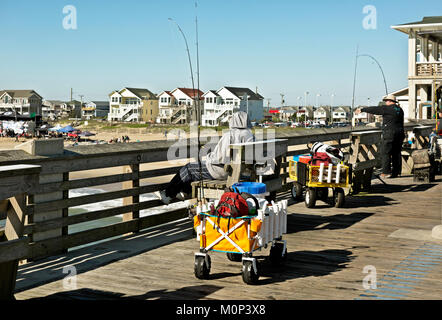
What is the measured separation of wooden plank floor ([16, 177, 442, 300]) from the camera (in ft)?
17.3

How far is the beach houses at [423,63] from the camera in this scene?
27.5 meters

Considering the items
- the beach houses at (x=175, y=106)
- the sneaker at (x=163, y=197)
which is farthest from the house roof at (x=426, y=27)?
the beach houses at (x=175, y=106)

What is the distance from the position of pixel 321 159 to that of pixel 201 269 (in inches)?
186

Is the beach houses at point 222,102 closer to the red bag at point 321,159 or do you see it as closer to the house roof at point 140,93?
the house roof at point 140,93

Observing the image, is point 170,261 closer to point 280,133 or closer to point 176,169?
point 176,169

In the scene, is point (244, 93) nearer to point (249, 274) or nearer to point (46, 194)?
point (46, 194)

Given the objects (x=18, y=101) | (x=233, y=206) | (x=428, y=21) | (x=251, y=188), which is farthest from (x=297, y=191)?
(x=18, y=101)

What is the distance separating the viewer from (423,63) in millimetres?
27953

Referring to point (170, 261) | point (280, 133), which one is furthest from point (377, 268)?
point (280, 133)

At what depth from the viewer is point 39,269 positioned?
6.02m

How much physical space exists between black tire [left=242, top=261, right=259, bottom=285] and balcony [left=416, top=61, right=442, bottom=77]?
24.1m

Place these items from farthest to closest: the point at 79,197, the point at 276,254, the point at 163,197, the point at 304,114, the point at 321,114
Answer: the point at 321,114, the point at 304,114, the point at 163,197, the point at 79,197, the point at 276,254

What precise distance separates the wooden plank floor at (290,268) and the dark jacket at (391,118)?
258 cm
